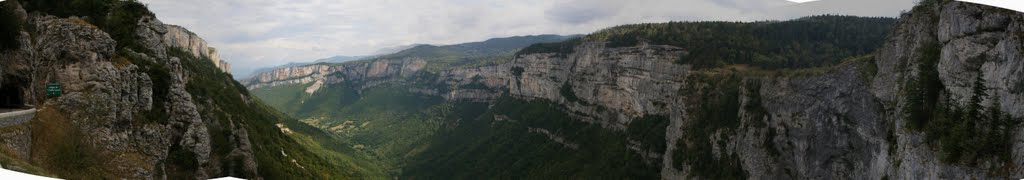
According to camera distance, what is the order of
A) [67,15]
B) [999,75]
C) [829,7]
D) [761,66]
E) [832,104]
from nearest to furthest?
[999,75] < [67,15] < [829,7] < [832,104] < [761,66]

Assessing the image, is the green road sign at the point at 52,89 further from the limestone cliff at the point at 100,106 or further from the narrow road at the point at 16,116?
the narrow road at the point at 16,116

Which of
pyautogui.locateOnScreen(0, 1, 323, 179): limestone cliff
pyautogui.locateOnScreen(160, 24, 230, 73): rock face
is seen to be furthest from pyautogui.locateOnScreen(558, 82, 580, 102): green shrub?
pyautogui.locateOnScreen(0, 1, 323, 179): limestone cliff

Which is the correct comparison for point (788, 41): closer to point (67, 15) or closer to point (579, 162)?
point (579, 162)

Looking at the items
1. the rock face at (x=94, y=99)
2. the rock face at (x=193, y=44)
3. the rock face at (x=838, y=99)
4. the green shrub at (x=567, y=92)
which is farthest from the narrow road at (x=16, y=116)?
the green shrub at (x=567, y=92)

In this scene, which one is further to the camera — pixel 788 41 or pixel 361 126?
pixel 361 126

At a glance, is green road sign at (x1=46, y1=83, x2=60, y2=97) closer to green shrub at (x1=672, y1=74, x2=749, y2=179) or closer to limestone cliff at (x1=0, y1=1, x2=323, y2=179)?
limestone cliff at (x1=0, y1=1, x2=323, y2=179)

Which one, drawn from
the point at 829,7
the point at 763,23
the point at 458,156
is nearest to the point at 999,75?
the point at 829,7

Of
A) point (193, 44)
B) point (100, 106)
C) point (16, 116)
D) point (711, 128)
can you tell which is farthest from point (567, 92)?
point (16, 116)
